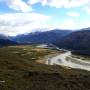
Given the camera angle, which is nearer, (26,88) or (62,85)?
(26,88)

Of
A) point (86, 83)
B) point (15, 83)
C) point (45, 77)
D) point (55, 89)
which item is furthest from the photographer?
point (45, 77)

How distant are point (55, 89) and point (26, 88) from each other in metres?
4.55

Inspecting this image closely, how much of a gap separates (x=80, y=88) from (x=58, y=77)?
1180cm

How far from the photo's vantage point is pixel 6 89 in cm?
3894

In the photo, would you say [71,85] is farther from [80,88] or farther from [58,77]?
[58,77]

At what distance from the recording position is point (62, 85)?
45500 mm

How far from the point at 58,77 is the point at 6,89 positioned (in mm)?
18231

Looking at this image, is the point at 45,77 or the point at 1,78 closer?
the point at 1,78

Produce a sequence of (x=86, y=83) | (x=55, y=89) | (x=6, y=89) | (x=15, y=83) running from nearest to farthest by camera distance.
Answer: (x=6, y=89) < (x=55, y=89) < (x=15, y=83) < (x=86, y=83)

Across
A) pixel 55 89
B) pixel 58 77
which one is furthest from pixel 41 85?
pixel 58 77

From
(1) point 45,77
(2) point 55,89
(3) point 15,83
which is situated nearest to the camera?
(2) point 55,89

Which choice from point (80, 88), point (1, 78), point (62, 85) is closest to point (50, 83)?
point (62, 85)

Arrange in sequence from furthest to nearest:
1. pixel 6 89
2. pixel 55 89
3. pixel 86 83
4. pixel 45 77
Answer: pixel 45 77 → pixel 86 83 → pixel 55 89 → pixel 6 89

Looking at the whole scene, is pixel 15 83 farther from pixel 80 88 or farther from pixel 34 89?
pixel 80 88
